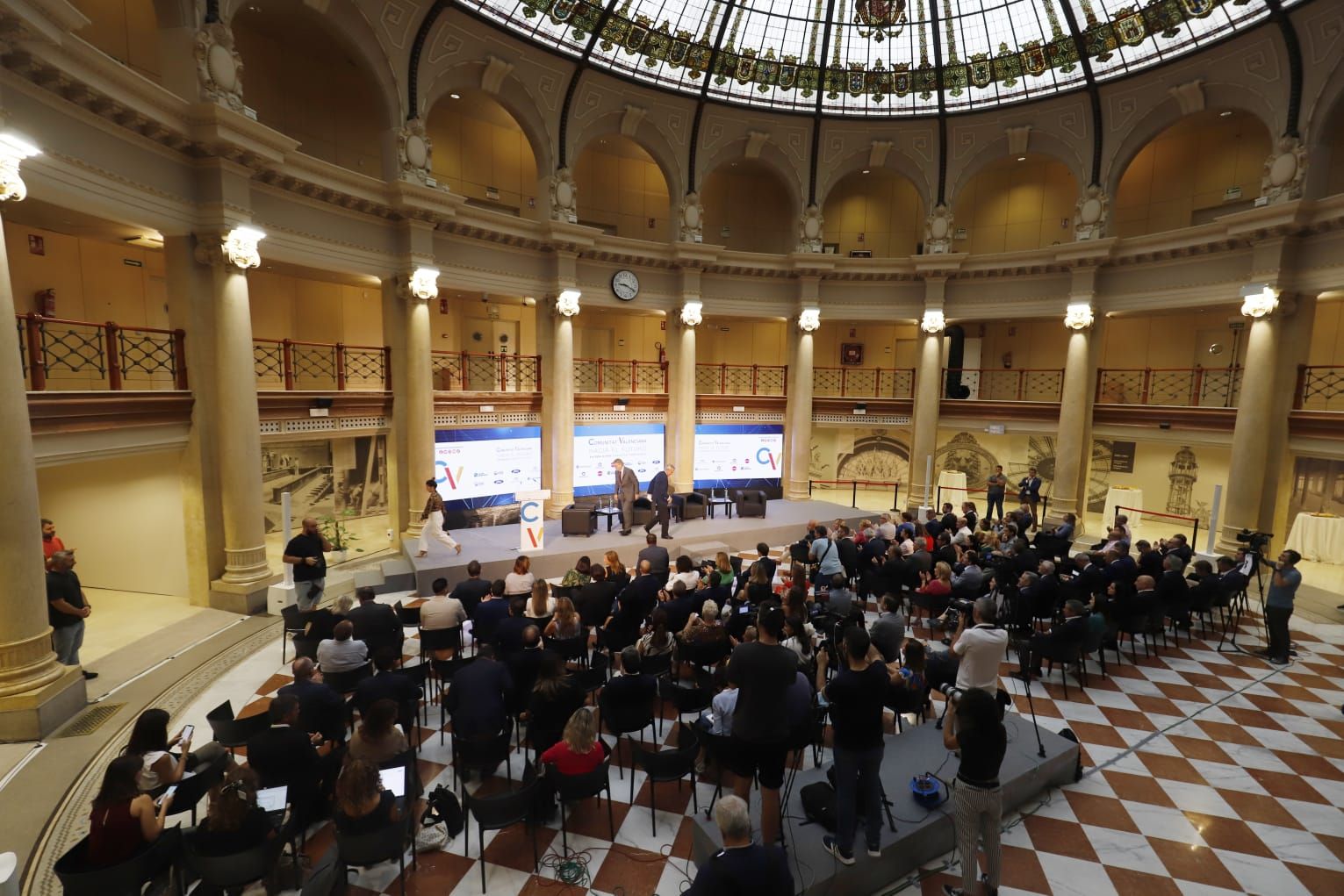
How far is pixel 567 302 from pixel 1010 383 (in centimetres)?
1449

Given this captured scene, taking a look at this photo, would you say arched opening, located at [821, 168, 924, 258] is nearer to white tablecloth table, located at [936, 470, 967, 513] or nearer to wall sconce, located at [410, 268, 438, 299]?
white tablecloth table, located at [936, 470, 967, 513]

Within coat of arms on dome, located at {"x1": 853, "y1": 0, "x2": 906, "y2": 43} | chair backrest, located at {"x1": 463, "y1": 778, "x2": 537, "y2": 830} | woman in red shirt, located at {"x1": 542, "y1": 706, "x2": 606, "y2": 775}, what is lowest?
chair backrest, located at {"x1": 463, "y1": 778, "x2": 537, "y2": 830}

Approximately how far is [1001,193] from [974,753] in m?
19.8

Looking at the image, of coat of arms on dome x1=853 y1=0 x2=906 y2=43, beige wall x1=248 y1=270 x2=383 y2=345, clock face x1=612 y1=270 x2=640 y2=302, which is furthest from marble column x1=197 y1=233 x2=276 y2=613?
coat of arms on dome x1=853 y1=0 x2=906 y2=43

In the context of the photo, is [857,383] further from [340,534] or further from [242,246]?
[242,246]

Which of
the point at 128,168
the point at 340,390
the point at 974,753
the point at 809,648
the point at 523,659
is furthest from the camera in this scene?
the point at 340,390

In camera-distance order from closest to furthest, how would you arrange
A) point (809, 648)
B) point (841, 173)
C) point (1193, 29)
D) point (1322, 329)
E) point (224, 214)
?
point (809, 648), point (224, 214), point (1193, 29), point (1322, 329), point (841, 173)

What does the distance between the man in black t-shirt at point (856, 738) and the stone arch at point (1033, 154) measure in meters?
16.5

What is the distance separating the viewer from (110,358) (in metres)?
8.55

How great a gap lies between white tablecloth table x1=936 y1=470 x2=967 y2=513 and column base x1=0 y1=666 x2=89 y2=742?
59.6ft

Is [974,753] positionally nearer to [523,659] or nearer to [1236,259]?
[523,659]

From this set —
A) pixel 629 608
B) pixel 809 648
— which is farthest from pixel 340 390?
pixel 809 648

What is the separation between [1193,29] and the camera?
44.4ft

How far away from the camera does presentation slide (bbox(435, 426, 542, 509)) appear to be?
14.1m
